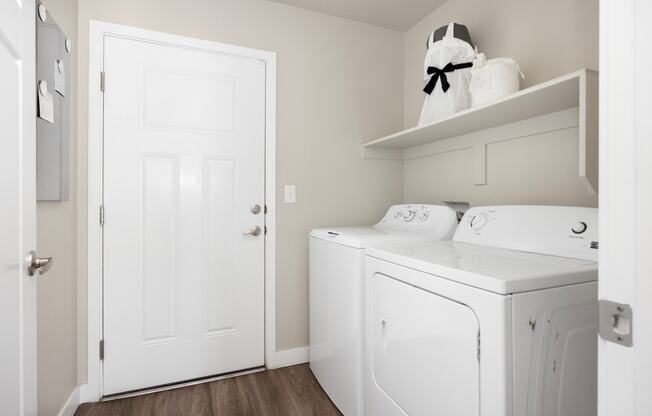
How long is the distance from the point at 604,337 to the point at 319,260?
1462 mm

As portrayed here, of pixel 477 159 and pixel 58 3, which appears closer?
pixel 58 3

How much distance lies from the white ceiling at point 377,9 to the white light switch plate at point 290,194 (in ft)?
3.91

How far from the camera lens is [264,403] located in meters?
1.72

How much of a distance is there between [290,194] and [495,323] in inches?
58.6

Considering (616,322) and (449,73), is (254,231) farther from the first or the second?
(616,322)

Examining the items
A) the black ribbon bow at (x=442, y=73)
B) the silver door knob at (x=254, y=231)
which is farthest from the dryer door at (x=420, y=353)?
the black ribbon bow at (x=442, y=73)

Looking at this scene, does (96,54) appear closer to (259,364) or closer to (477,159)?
(259,364)

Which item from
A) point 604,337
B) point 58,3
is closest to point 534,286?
point 604,337

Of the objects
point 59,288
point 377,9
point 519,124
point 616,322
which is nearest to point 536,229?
point 519,124

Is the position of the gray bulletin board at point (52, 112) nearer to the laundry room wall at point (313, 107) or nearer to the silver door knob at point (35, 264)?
the silver door knob at point (35, 264)

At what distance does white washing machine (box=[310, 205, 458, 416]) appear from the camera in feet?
4.89

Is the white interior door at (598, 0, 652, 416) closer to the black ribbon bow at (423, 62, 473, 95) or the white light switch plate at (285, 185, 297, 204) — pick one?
the black ribbon bow at (423, 62, 473, 95)

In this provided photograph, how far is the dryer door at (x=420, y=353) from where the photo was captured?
95 centimetres


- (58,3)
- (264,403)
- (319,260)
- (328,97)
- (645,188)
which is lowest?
(264,403)
